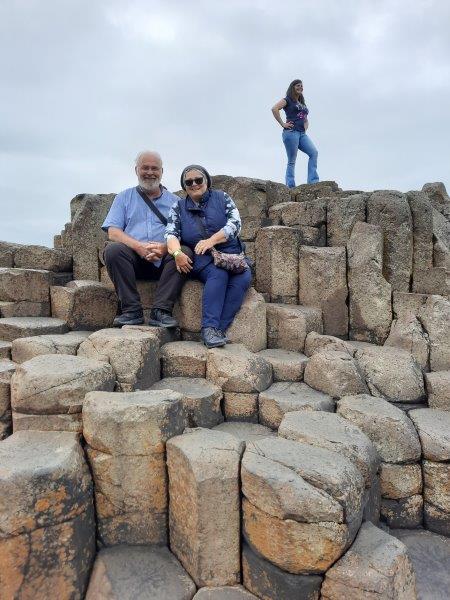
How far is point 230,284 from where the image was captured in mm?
5520

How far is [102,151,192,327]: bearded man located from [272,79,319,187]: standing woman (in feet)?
15.5

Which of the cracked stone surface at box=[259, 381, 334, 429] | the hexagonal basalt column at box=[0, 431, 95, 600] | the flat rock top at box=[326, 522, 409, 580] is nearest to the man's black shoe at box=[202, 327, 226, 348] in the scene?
the cracked stone surface at box=[259, 381, 334, 429]

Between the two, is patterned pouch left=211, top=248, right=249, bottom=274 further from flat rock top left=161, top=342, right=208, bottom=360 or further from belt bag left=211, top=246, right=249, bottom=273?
flat rock top left=161, top=342, right=208, bottom=360

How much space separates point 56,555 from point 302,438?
2386 millimetres

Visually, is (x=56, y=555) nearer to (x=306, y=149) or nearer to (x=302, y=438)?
(x=302, y=438)

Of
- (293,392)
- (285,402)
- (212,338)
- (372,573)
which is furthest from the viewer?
(212,338)

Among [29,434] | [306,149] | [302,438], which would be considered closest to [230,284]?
[302,438]

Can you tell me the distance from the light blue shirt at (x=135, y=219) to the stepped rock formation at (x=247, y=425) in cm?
95

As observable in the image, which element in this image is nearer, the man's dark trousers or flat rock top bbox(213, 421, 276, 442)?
flat rock top bbox(213, 421, 276, 442)

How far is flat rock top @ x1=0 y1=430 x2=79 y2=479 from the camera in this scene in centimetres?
317

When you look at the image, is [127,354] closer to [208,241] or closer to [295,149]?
[208,241]

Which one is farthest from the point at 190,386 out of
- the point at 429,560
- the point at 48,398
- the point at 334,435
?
the point at 429,560

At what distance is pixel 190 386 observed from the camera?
16.0ft

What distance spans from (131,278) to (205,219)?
1.35m
